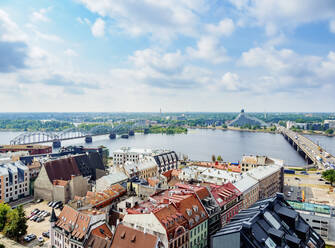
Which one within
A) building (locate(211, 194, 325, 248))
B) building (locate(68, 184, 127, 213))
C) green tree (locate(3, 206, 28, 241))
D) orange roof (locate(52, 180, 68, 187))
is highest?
building (locate(211, 194, 325, 248))

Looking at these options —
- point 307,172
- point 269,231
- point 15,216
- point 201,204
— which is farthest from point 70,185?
point 307,172

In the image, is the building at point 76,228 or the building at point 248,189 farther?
the building at point 248,189

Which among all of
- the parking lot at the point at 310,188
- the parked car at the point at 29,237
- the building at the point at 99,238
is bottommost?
the parking lot at the point at 310,188

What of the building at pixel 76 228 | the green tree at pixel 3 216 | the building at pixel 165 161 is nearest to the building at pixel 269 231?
the building at pixel 76 228

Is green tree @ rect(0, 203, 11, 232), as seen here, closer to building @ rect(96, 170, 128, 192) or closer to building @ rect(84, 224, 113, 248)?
building @ rect(96, 170, 128, 192)

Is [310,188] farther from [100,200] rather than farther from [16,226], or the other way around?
[16,226]

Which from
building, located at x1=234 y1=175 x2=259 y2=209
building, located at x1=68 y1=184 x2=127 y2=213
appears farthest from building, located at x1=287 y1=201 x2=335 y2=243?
building, located at x1=68 y1=184 x2=127 y2=213

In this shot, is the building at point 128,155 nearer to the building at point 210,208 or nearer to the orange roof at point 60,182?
the orange roof at point 60,182
